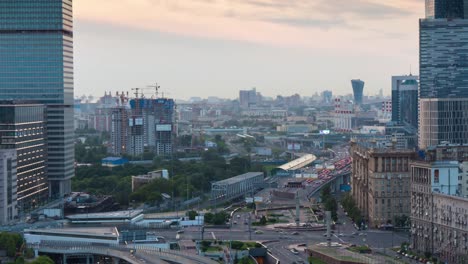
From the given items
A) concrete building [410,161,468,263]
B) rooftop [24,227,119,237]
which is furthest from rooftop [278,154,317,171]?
concrete building [410,161,468,263]

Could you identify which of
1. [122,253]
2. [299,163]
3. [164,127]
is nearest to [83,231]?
[122,253]

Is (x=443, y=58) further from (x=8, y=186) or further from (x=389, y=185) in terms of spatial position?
(x=8, y=186)

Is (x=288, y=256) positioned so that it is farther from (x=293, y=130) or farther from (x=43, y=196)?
(x=293, y=130)

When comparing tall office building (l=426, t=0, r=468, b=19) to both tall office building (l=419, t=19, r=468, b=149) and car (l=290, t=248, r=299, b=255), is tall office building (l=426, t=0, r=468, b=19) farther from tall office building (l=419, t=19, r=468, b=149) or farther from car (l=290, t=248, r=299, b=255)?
car (l=290, t=248, r=299, b=255)

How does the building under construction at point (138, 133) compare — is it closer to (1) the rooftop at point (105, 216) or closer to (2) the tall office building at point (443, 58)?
(2) the tall office building at point (443, 58)

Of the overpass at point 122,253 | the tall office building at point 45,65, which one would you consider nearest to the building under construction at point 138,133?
the tall office building at point 45,65

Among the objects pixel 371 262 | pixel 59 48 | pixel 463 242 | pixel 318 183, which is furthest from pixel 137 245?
pixel 318 183
